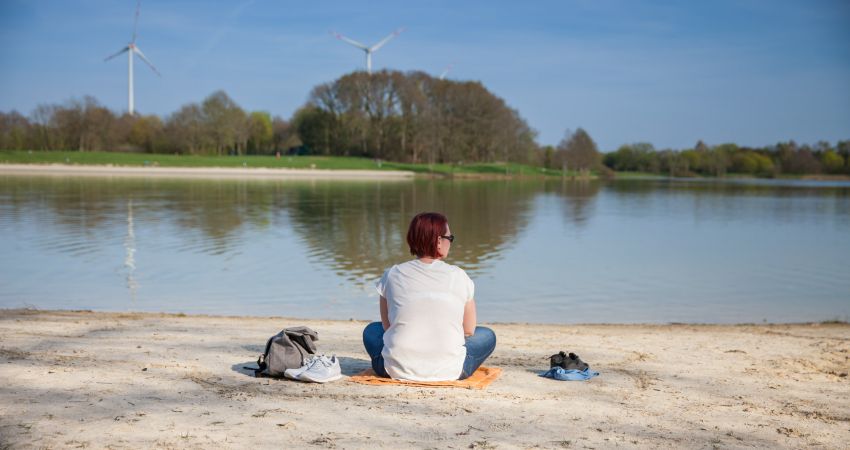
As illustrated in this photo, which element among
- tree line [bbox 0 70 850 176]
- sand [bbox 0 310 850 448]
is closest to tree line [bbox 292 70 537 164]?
tree line [bbox 0 70 850 176]

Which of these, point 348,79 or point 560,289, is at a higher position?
point 348,79

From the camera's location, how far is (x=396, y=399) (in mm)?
6449

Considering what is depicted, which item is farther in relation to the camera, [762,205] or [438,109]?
[438,109]

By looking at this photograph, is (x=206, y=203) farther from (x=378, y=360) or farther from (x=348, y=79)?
(x=348, y=79)

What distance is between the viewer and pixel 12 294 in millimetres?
14586

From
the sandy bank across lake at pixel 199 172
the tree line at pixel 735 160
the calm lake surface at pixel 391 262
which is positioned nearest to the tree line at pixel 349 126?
the sandy bank across lake at pixel 199 172

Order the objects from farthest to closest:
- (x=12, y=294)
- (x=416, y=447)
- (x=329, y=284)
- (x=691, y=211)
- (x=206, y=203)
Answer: (x=691, y=211), (x=206, y=203), (x=329, y=284), (x=12, y=294), (x=416, y=447)

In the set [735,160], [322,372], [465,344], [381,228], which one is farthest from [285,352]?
[735,160]

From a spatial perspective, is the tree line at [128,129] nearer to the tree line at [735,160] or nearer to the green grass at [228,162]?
the green grass at [228,162]

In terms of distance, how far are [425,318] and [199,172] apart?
88.5 meters

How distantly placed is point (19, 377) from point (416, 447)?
3.89 metres

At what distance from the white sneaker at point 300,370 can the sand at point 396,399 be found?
10cm

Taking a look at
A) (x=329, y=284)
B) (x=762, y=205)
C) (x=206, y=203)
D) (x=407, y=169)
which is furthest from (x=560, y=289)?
(x=407, y=169)

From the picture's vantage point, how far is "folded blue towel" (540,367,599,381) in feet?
24.5
